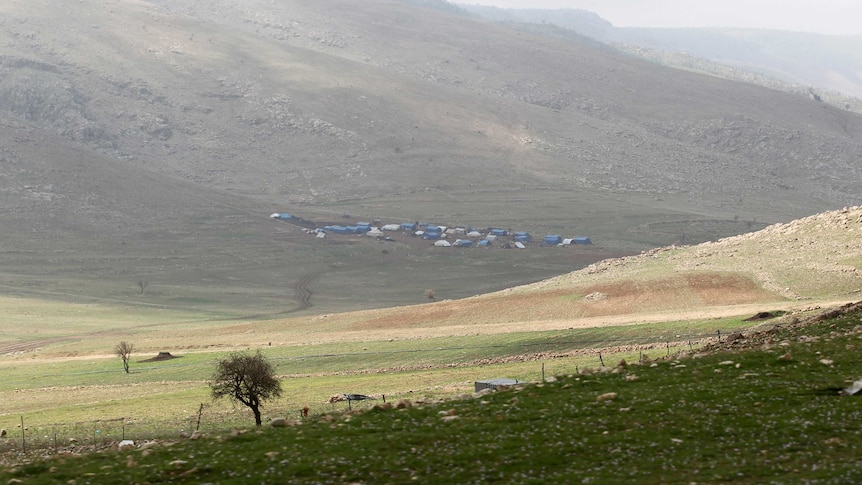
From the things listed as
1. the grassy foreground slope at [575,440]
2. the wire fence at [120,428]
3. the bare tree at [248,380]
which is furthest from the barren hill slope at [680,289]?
the grassy foreground slope at [575,440]

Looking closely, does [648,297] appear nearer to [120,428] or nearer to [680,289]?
[680,289]

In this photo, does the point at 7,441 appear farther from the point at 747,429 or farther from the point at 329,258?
the point at 329,258

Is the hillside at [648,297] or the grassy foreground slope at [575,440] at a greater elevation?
the hillside at [648,297]

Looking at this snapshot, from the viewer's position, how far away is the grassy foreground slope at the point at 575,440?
2016 centimetres

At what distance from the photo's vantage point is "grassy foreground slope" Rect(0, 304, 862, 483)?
66.1 feet

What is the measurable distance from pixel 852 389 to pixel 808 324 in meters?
11.5

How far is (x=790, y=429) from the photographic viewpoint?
21.7 meters

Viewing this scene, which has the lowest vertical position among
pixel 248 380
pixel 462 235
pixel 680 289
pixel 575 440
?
pixel 575 440

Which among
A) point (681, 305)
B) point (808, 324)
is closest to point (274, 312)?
point (681, 305)

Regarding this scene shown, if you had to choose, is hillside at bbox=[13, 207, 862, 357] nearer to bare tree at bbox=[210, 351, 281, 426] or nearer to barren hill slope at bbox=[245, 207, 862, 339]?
barren hill slope at bbox=[245, 207, 862, 339]

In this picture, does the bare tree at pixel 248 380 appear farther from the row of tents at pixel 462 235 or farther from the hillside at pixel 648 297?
the row of tents at pixel 462 235

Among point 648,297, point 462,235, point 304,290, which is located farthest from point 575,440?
point 462,235

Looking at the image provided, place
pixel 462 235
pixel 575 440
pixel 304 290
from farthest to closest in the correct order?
pixel 462 235
pixel 304 290
pixel 575 440

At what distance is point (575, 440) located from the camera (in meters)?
22.1
